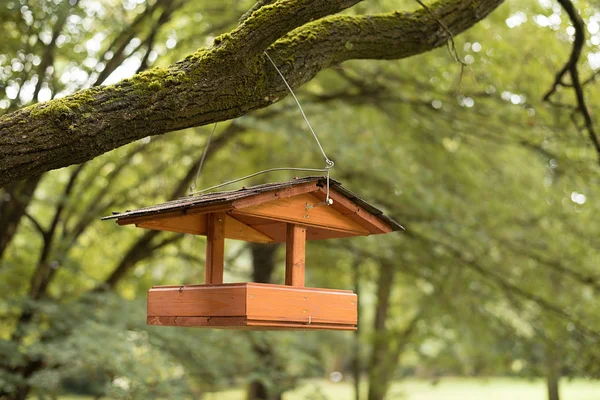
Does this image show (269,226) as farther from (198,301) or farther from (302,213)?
(198,301)

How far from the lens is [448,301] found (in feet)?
28.4

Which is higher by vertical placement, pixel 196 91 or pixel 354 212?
pixel 196 91

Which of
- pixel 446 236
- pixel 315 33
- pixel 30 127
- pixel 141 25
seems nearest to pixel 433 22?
pixel 315 33

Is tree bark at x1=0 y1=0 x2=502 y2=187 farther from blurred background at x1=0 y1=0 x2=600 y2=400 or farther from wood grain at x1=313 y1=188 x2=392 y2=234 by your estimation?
blurred background at x1=0 y1=0 x2=600 y2=400

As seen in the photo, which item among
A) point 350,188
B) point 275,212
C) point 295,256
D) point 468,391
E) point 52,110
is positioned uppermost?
point 350,188

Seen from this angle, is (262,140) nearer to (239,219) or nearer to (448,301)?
(448,301)

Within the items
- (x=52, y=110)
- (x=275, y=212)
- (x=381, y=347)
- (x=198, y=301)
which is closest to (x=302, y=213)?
(x=275, y=212)

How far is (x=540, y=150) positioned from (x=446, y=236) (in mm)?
1512

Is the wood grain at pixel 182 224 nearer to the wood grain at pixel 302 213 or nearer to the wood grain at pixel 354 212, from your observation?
the wood grain at pixel 302 213

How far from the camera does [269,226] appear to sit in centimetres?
315

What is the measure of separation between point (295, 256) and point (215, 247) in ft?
1.16

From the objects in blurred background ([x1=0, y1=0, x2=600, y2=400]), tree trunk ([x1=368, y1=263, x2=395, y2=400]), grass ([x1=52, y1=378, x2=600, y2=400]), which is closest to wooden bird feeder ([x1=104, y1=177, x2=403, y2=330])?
blurred background ([x1=0, y1=0, x2=600, y2=400])

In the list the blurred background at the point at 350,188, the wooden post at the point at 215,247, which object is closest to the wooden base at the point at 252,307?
the wooden post at the point at 215,247

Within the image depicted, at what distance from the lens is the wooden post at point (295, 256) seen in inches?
108
